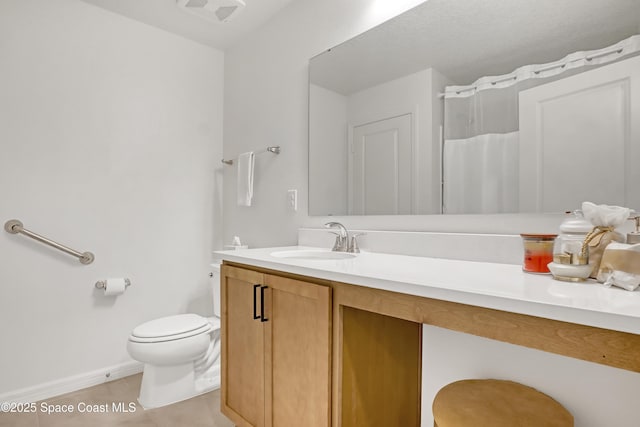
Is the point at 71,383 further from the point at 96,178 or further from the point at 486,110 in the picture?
the point at 486,110

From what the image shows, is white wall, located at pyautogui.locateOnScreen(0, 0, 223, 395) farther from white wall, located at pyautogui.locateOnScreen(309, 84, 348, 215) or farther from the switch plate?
white wall, located at pyautogui.locateOnScreen(309, 84, 348, 215)

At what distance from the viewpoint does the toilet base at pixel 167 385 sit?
1827 millimetres

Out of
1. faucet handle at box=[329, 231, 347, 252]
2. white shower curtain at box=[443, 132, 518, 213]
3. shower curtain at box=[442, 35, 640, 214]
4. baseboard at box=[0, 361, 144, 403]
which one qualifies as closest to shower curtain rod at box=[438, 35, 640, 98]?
shower curtain at box=[442, 35, 640, 214]

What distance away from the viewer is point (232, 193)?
2.58 meters

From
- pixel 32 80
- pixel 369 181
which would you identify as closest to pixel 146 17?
pixel 32 80

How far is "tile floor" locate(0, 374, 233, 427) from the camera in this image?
168 cm

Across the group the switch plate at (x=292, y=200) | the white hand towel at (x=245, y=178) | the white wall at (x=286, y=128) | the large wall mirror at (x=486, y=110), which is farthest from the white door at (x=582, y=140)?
the white hand towel at (x=245, y=178)

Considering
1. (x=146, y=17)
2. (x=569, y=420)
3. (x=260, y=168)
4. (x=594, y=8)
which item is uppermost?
(x=146, y=17)

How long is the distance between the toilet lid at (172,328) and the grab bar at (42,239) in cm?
57

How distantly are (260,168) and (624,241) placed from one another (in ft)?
6.18

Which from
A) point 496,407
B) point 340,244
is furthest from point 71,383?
point 496,407

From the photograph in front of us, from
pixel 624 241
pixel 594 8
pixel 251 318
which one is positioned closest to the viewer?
pixel 624 241

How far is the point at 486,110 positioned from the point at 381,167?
0.50 metres

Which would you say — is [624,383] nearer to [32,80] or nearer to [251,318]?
[251,318]
